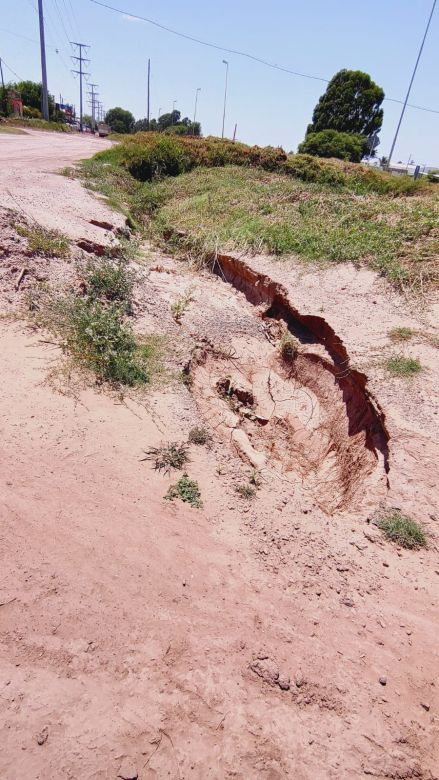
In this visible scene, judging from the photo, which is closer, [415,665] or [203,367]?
[415,665]

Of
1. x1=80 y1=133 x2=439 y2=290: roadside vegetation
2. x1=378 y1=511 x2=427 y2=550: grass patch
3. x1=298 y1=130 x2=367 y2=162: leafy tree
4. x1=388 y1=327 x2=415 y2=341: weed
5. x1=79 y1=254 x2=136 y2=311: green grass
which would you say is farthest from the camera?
x1=298 y1=130 x2=367 y2=162: leafy tree

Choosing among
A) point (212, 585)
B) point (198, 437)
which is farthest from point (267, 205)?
point (212, 585)

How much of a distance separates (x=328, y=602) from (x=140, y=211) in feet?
40.2

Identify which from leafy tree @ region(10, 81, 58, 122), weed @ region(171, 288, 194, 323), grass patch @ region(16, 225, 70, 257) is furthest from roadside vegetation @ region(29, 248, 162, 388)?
leafy tree @ region(10, 81, 58, 122)

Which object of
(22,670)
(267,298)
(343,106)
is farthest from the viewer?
(343,106)

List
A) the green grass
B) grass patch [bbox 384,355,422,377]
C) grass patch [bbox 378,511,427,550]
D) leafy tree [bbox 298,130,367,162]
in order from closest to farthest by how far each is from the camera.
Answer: grass patch [bbox 378,511,427,550] → grass patch [bbox 384,355,422,377] → the green grass → leafy tree [bbox 298,130,367,162]

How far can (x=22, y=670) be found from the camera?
93.9 inches

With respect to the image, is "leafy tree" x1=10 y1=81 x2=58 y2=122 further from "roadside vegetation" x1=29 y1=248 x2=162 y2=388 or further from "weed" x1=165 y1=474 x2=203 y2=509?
"weed" x1=165 y1=474 x2=203 y2=509

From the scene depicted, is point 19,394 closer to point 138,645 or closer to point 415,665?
point 138,645

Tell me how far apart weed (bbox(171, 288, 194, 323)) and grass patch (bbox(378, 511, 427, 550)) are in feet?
15.3

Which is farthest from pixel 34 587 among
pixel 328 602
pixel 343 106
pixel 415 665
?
pixel 343 106

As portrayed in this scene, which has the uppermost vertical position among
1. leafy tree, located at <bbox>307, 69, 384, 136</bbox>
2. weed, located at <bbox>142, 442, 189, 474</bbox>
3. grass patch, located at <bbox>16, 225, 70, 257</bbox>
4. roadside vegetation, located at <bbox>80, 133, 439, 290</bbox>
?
leafy tree, located at <bbox>307, 69, 384, 136</bbox>

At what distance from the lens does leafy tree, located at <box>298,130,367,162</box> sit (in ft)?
85.1

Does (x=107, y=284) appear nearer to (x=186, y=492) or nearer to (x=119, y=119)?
(x=186, y=492)
